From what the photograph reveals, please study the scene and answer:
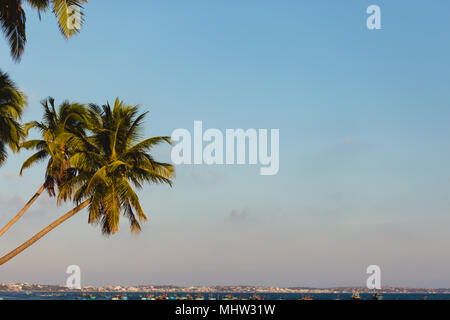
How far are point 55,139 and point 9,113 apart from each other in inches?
102

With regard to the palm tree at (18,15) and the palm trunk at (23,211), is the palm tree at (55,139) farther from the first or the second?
the palm tree at (18,15)

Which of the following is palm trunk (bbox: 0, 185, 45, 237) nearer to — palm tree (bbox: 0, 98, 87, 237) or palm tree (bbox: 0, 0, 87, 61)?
palm tree (bbox: 0, 98, 87, 237)

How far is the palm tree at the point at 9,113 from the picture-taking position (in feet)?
76.8

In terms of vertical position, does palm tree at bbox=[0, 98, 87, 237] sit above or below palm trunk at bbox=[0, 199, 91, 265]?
above

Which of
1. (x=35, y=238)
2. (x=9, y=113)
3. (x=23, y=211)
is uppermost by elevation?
(x=9, y=113)

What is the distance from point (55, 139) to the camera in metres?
26.0

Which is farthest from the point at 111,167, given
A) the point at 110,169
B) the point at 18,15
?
the point at 18,15

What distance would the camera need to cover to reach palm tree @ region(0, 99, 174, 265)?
24375 millimetres

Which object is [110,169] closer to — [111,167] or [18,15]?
[111,167]

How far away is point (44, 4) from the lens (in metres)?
21.8

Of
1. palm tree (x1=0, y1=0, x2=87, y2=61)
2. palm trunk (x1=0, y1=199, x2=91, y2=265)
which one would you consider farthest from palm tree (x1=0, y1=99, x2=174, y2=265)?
palm tree (x1=0, y1=0, x2=87, y2=61)

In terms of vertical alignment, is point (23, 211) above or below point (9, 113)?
below

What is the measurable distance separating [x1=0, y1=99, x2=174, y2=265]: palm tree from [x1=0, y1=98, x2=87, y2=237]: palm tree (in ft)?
1.80
